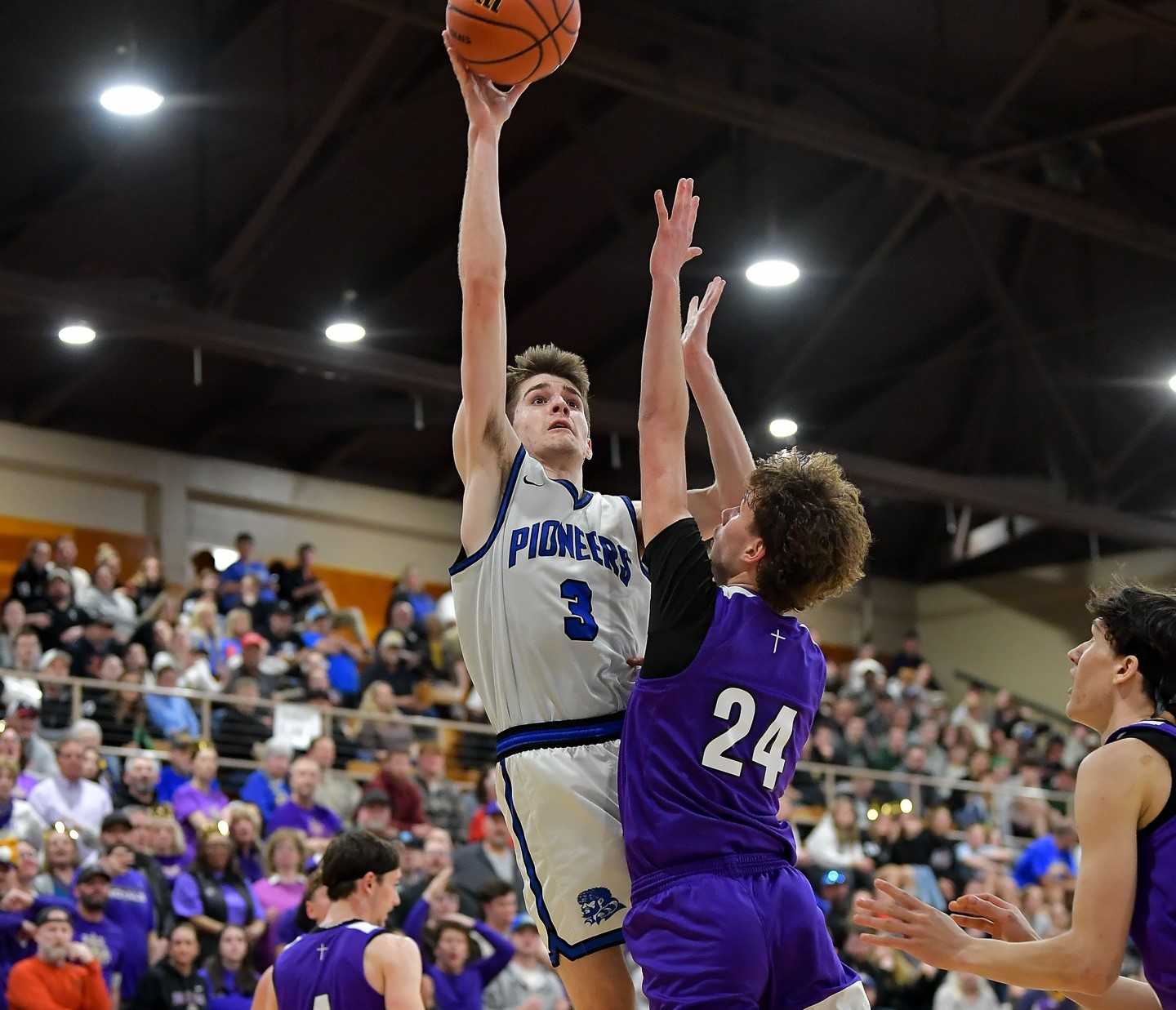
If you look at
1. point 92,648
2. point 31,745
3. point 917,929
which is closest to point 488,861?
point 31,745

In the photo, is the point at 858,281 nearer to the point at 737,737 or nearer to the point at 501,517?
the point at 501,517

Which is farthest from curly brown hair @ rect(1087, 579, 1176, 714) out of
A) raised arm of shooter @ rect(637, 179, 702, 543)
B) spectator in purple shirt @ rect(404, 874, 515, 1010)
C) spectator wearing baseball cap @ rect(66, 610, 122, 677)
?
spectator wearing baseball cap @ rect(66, 610, 122, 677)

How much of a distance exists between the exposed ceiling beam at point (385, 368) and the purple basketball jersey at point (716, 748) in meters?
12.0

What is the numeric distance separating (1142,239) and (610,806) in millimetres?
14578

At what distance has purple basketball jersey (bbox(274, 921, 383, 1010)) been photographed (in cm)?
625

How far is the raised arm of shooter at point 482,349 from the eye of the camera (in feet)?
16.0

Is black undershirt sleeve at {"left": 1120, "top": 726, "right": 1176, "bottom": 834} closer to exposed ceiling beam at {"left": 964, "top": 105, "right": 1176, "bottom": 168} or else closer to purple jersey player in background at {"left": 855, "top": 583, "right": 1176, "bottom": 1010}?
purple jersey player in background at {"left": 855, "top": 583, "right": 1176, "bottom": 1010}

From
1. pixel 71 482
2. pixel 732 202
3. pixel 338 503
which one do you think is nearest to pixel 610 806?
pixel 732 202

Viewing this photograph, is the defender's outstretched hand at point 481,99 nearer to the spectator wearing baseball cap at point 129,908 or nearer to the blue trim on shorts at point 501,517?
the blue trim on shorts at point 501,517

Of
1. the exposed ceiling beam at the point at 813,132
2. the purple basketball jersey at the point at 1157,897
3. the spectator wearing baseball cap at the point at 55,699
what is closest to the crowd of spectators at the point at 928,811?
the exposed ceiling beam at the point at 813,132

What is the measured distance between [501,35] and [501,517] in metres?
1.40

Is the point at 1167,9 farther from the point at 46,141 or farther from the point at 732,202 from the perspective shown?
the point at 46,141

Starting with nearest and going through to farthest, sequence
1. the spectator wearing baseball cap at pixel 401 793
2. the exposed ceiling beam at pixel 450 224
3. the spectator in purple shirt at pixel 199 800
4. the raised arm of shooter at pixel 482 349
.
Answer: the raised arm of shooter at pixel 482 349, the spectator in purple shirt at pixel 199 800, the spectator wearing baseball cap at pixel 401 793, the exposed ceiling beam at pixel 450 224

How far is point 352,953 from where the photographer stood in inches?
248
